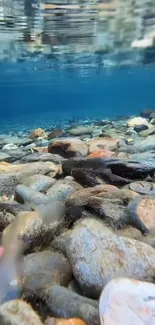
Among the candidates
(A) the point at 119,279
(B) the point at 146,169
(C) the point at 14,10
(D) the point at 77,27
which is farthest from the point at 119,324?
(D) the point at 77,27

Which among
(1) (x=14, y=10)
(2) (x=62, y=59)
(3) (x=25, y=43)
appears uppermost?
(1) (x=14, y=10)

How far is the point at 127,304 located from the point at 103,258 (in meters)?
0.41

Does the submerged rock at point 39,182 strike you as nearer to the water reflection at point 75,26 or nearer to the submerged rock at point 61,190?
the submerged rock at point 61,190

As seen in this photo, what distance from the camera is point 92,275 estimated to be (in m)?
1.81

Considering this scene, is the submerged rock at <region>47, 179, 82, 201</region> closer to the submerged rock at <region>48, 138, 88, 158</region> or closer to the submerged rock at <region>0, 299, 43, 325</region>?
the submerged rock at <region>0, 299, 43, 325</region>

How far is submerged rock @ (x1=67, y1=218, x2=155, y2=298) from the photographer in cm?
178

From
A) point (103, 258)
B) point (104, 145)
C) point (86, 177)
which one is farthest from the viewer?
point (104, 145)

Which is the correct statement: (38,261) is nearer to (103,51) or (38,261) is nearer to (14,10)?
(14,10)

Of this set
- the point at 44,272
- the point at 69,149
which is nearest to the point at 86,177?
the point at 44,272

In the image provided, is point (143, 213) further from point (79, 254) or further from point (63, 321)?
point (63, 321)

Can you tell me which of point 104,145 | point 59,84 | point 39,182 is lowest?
point 59,84

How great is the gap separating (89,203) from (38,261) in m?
0.62

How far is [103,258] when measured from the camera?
1.85 metres

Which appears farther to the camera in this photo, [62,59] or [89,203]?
[62,59]
